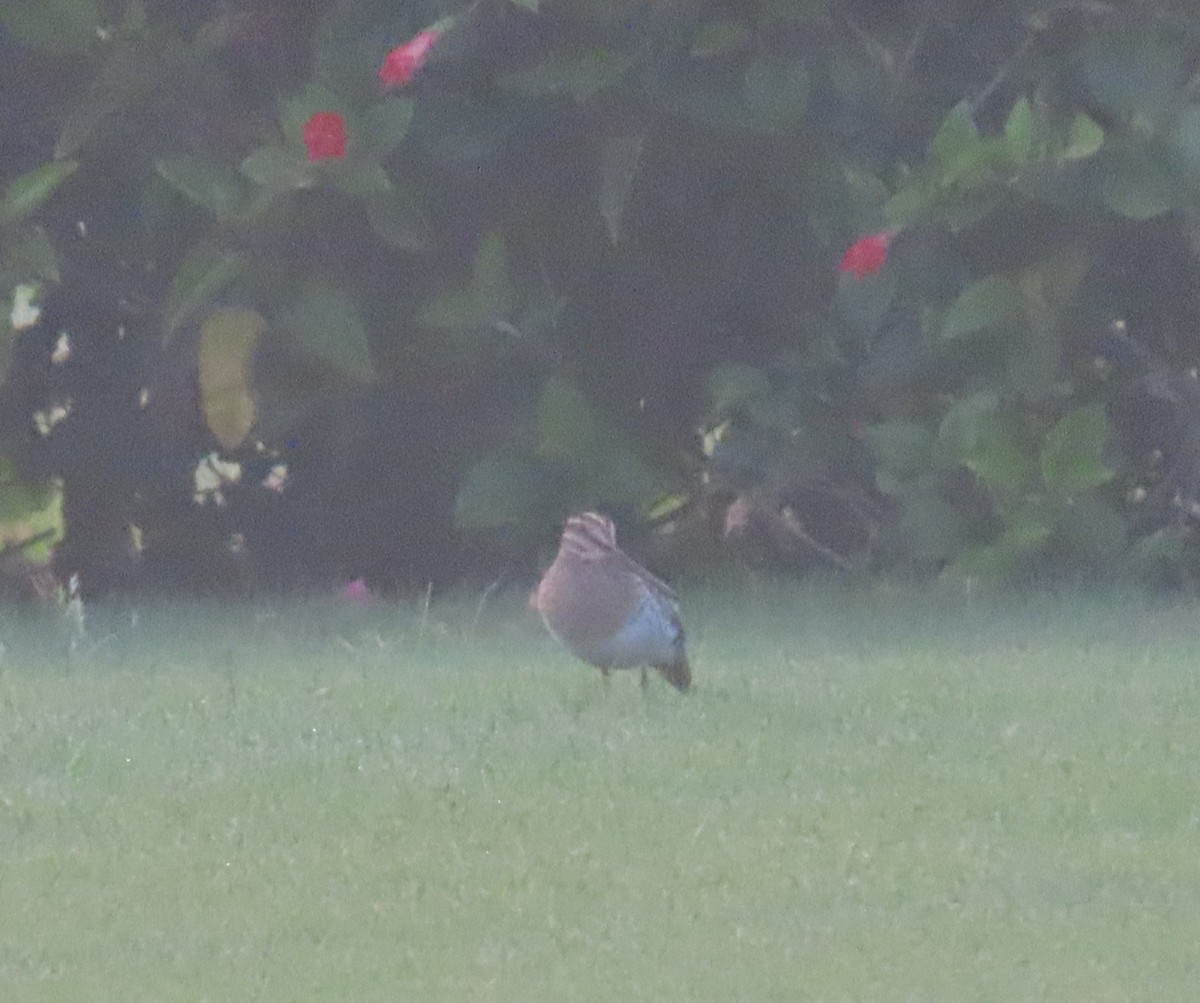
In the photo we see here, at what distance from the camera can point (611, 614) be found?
26.5 feet

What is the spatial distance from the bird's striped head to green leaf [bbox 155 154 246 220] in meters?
1.51

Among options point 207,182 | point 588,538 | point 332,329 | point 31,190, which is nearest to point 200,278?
point 207,182

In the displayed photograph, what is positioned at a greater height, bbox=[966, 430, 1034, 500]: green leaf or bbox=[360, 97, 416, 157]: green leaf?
bbox=[360, 97, 416, 157]: green leaf

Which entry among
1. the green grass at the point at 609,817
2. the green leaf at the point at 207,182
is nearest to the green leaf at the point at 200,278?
the green leaf at the point at 207,182

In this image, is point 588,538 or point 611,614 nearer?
point 611,614

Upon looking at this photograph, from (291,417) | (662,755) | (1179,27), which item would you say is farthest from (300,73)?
(662,755)

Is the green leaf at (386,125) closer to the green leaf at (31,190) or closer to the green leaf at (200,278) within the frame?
the green leaf at (200,278)

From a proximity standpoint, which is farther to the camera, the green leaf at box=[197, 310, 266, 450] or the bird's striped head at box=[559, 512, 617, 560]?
the green leaf at box=[197, 310, 266, 450]

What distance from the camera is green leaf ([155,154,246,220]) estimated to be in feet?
30.7

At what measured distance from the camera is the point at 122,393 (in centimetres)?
1015

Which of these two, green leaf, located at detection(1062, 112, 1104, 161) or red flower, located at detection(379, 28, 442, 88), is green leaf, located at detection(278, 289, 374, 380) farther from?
green leaf, located at detection(1062, 112, 1104, 161)

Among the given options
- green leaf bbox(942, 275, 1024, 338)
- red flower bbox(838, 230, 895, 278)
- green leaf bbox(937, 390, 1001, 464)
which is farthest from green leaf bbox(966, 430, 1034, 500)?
red flower bbox(838, 230, 895, 278)

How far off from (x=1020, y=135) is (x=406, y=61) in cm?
166

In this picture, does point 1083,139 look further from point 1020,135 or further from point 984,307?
point 984,307
